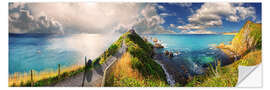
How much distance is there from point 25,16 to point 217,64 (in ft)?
12.5

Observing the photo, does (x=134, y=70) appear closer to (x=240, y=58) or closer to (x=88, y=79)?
(x=88, y=79)

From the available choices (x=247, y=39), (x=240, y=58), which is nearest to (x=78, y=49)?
(x=240, y=58)

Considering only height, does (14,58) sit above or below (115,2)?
below

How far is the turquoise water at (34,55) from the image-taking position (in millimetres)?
2512

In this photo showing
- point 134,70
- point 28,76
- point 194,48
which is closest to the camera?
point 28,76

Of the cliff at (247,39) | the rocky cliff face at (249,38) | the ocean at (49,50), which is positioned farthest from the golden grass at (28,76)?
the rocky cliff face at (249,38)

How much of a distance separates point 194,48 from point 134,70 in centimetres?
128

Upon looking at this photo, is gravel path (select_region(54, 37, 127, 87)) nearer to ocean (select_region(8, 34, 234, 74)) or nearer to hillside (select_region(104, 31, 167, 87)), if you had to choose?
hillside (select_region(104, 31, 167, 87))

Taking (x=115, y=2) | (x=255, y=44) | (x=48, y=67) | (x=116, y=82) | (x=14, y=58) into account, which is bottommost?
(x=116, y=82)

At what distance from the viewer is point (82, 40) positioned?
8.66 ft

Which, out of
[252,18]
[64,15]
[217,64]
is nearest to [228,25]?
[252,18]

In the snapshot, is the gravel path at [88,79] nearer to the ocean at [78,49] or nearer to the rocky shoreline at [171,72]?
the ocean at [78,49]

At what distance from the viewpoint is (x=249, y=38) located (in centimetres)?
262
